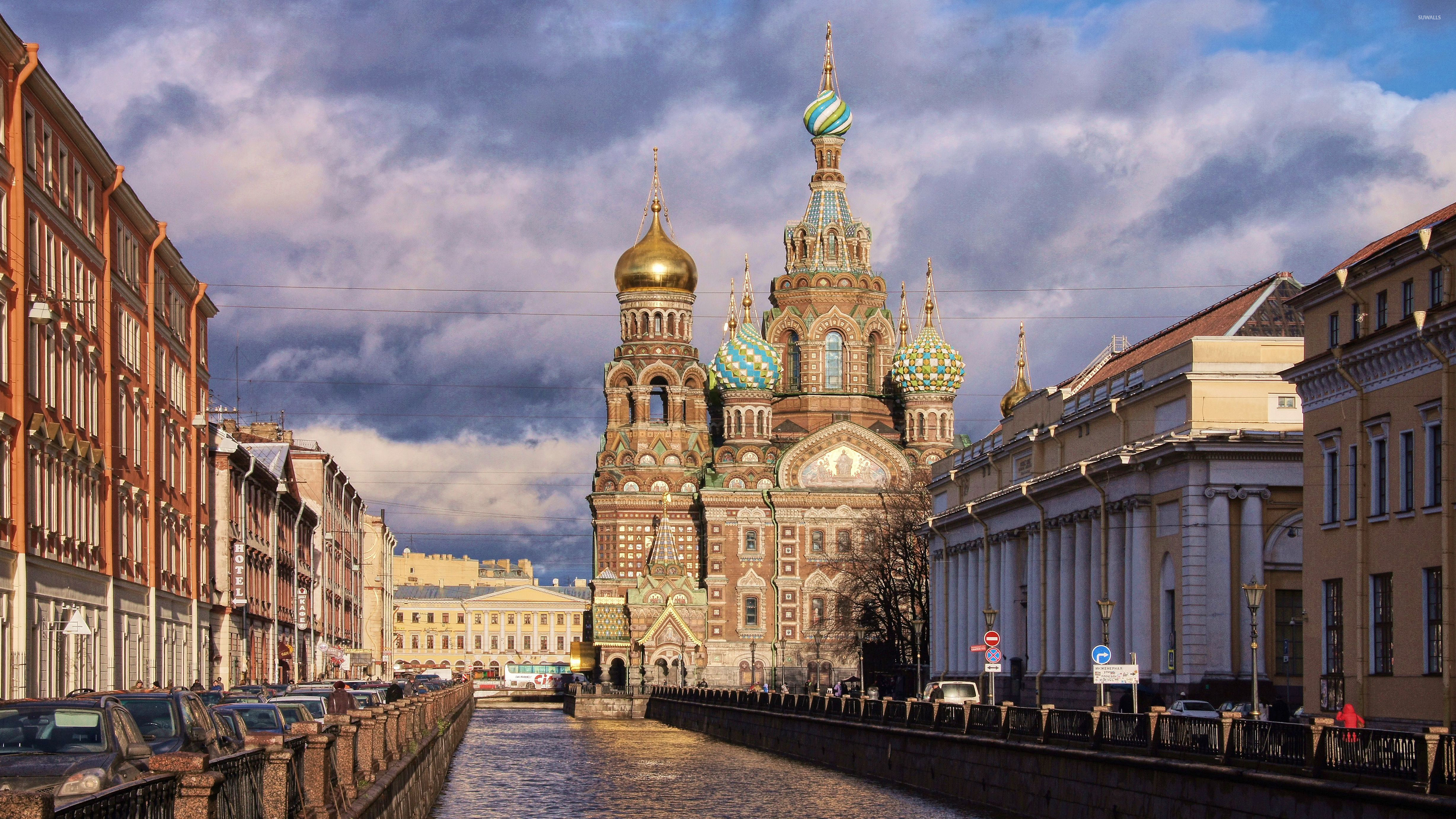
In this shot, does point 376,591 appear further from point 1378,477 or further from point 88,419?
point 1378,477

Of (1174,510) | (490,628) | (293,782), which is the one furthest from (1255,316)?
(490,628)

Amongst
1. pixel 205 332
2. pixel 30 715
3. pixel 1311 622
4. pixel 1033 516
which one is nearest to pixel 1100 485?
pixel 1033 516

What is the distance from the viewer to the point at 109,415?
4491 centimetres

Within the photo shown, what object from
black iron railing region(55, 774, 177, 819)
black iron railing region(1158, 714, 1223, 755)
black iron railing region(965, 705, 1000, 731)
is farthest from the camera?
black iron railing region(965, 705, 1000, 731)

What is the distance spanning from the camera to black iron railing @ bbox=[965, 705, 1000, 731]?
1499 inches

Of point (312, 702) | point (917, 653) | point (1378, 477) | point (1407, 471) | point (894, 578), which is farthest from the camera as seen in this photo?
point (894, 578)

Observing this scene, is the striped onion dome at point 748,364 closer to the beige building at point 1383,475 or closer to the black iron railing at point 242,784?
the beige building at point 1383,475

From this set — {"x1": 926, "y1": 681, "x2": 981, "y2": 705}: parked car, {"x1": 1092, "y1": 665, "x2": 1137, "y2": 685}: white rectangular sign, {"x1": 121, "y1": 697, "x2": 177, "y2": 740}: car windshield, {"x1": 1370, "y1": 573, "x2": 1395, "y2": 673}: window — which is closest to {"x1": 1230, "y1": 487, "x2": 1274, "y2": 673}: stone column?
{"x1": 926, "y1": 681, "x2": 981, "y2": 705}: parked car

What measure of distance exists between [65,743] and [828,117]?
124 metres

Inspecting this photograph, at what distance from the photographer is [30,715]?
1630 cm

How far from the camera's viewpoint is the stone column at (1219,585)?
161ft

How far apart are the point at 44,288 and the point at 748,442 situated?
9260cm

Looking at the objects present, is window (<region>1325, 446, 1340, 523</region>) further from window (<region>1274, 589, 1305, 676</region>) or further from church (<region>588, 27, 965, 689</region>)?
church (<region>588, 27, 965, 689</region>)

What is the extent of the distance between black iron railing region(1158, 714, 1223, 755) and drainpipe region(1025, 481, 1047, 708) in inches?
1348
